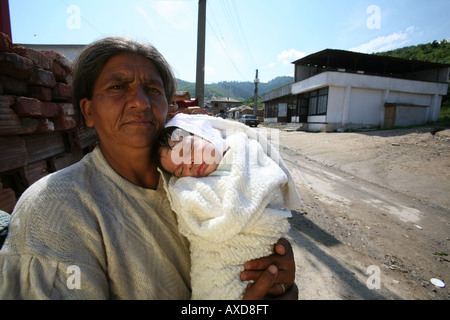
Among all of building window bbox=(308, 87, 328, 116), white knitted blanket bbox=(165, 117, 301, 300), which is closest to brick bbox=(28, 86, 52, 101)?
white knitted blanket bbox=(165, 117, 301, 300)

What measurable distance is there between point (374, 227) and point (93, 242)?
4.21 metres

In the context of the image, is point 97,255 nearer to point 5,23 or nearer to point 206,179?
point 206,179

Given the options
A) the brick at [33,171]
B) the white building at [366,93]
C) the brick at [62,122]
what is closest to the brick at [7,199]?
the brick at [33,171]

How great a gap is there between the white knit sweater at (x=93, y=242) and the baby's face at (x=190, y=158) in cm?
19

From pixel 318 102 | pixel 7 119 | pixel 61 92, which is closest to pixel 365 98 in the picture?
pixel 318 102

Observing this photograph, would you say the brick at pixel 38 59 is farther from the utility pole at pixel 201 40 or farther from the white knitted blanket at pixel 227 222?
the utility pole at pixel 201 40

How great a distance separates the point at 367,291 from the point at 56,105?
12.7 ft

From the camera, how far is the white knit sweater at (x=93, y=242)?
88cm

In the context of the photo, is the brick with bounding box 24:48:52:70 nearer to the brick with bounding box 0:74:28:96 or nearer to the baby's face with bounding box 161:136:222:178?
the brick with bounding box 0:74:28:96

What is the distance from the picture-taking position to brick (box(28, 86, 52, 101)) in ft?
6.81

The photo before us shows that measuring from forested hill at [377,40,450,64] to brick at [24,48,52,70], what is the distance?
38444 mm

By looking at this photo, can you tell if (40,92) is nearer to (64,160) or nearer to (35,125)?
(35,125)

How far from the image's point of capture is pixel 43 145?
222cm

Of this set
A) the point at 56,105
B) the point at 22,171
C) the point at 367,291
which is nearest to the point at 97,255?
the point at 22,171
